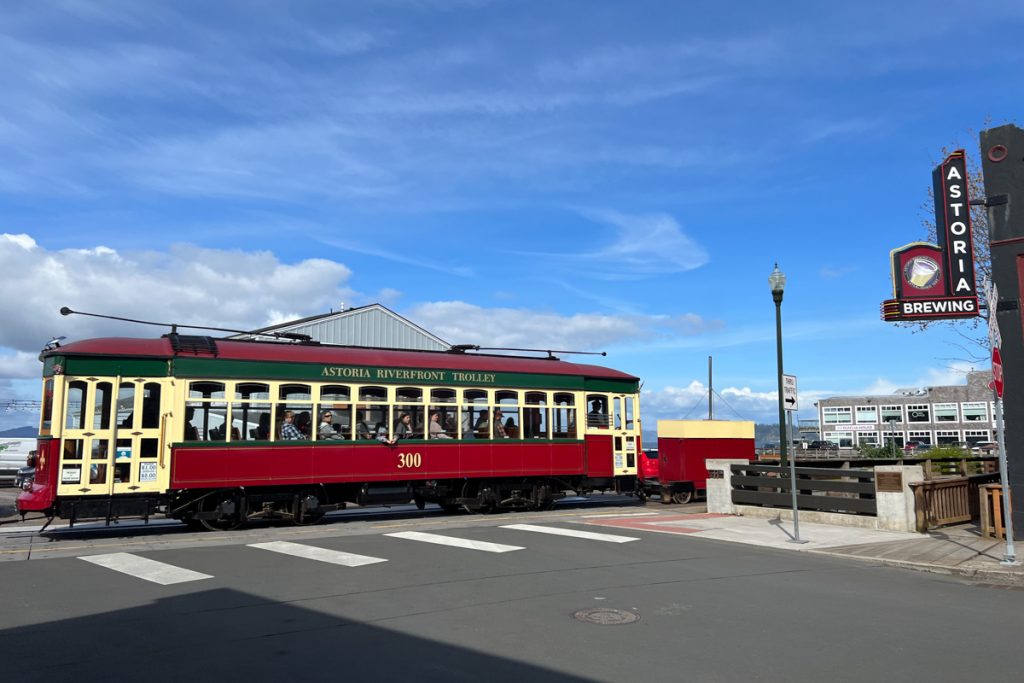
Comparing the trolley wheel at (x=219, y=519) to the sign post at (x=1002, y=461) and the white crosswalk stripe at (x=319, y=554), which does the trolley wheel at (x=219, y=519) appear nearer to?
the white crosswalk stripe at (x=319, y=554)

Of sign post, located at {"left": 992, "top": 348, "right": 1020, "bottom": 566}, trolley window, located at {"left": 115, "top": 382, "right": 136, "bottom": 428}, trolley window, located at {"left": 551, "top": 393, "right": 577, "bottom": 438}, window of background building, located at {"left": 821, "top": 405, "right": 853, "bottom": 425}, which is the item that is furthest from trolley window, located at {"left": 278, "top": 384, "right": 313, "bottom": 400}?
window of background building, located at {"left": 821, "top": 405, "right": 853, "bottom": 425}

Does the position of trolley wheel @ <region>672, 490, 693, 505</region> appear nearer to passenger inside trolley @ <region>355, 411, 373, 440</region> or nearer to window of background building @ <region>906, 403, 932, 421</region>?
passenger inside trolley @ <region>355, 411, 373, 440</region>

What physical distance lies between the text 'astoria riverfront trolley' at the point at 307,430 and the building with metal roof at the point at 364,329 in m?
12.7

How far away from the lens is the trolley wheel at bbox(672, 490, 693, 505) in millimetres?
21328

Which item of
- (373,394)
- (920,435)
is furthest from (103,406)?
(920,435)

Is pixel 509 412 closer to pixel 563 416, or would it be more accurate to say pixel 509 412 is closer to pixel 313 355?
pixel 563 416

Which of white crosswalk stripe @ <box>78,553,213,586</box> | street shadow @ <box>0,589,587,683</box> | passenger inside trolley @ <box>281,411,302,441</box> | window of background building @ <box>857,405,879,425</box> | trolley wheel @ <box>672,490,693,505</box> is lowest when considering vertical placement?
street shadow @ <box>0,589,587,683</box>

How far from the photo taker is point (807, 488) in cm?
1520

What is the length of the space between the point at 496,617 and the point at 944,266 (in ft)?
39.3

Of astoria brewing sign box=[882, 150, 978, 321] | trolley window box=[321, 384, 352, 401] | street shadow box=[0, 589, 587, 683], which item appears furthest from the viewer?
trolley window box=[321, 384, 352, 401]

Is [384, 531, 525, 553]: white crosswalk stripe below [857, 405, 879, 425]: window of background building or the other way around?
below

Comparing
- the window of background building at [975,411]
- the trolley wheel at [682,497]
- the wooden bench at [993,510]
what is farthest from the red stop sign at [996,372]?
the window of background building at [975,411]

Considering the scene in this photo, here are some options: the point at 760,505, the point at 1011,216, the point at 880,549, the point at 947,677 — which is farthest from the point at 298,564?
the point at 1011,216

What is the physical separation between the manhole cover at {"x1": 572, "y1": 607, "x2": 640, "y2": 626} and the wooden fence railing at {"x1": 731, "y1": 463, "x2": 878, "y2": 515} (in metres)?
8.04
